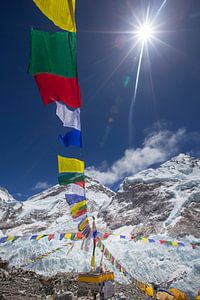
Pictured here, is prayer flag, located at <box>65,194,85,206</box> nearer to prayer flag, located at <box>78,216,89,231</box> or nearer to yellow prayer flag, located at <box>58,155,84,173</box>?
prayer flag, located at <box>78,216,89,231</box>

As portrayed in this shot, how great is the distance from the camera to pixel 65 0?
4008 millimetres

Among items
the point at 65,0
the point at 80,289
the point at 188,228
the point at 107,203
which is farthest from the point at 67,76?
the point at 107,203

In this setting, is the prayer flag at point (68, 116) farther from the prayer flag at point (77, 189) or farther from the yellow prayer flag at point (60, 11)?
the prayer flag at point (77, 189)

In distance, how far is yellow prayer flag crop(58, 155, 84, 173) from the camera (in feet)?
23.0

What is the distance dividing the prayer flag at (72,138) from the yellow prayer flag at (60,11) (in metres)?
2.33

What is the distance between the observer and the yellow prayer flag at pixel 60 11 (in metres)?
3.76

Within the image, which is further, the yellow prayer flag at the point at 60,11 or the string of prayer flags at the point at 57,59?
the string of prayer flags at the point at 57,59

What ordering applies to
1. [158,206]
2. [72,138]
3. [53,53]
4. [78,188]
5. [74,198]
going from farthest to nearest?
[158,206] < [74,198] < [78,188] < [72,138] < [53,53]

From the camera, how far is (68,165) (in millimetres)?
7043

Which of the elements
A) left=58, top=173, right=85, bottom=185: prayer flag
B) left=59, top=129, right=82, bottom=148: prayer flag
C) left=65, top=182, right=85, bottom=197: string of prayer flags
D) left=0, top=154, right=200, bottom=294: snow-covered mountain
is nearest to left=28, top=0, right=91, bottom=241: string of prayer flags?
left=59, top=129, right=82, bottom=148: prayer flag

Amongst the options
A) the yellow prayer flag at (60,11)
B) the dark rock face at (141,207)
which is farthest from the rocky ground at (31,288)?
the dark rock face at (141,207)

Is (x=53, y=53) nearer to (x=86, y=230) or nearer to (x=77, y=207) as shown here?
(x=77, y=207)

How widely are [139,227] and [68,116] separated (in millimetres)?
79497

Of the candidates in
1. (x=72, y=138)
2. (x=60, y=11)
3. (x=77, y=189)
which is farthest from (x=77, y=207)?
(x=60, y=11)
